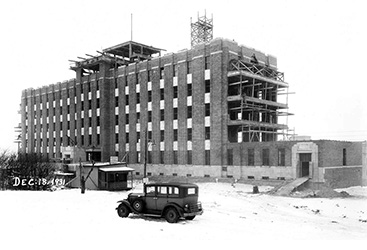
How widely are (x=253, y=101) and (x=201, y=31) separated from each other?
1996 centimetres

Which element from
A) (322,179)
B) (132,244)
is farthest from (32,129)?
(132,244)

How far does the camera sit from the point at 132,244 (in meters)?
12.3

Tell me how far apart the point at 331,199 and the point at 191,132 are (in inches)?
934

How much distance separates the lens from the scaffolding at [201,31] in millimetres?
62156

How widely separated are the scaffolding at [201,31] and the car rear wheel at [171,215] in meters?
48.0

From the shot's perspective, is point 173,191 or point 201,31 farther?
point 201,31

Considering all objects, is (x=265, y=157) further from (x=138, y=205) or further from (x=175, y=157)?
(x=138, y=205)

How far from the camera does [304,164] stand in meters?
41.6

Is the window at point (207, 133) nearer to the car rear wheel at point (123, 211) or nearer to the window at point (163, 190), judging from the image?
the car rear wheel at point (123, 211)

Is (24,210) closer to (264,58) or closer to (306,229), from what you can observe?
(306,229)

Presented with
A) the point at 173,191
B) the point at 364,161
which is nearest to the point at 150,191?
the point at 173,191

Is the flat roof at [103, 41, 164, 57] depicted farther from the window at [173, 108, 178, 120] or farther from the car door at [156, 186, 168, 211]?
the car door at [156, 186, 168, 211]

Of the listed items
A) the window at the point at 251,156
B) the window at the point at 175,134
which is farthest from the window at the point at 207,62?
the window at the point at 251,156

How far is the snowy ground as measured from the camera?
42.0 feet
